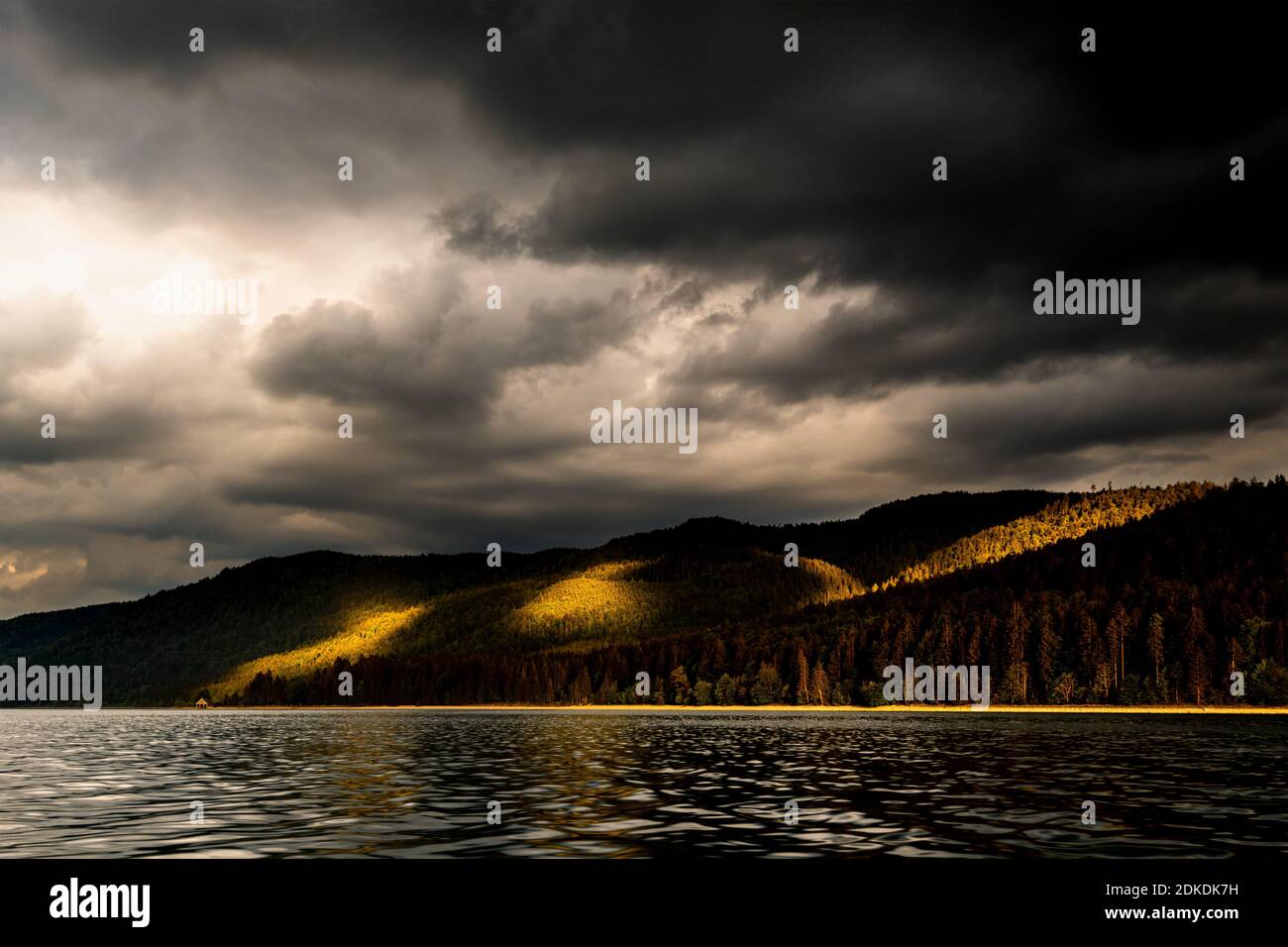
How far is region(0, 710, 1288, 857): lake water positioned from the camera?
3547 centimetres

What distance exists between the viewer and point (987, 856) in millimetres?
32562

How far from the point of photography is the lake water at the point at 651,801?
35.5 metres

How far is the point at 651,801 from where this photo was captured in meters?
48.7
